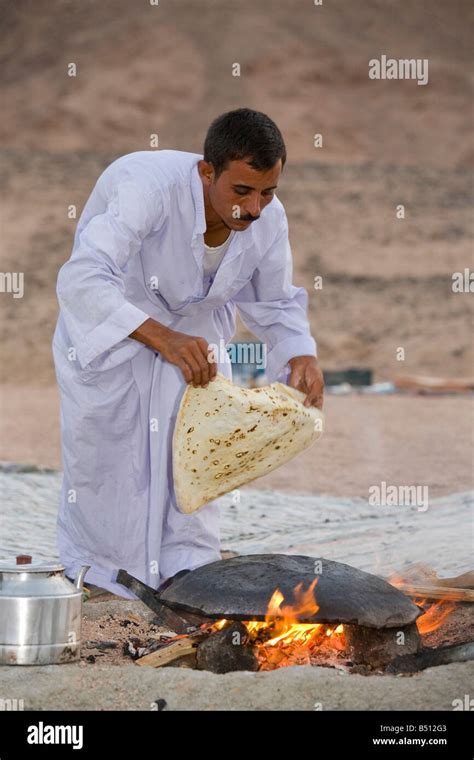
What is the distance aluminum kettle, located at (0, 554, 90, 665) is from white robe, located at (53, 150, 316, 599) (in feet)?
2.96

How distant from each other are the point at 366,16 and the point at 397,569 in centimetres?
3288

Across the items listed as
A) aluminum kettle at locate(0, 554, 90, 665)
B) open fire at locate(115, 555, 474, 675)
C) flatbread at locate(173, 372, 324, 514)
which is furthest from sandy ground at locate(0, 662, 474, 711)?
flatbread at locate(173, 372, 324, 514)

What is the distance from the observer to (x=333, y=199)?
1027 inches

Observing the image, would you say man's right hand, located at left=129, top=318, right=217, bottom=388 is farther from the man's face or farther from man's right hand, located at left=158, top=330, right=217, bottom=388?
the man's face

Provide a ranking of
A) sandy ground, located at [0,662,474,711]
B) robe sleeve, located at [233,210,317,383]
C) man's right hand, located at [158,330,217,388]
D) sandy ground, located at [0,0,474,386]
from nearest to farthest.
→ sandy ground, located at [0,662,474,711] → man's right hand, located at [158,330,217,388] → robe sleeve, located at [233,210,317,383] → sandy ground, located at [0,0,474,386]

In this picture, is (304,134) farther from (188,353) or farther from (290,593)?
(290,593)

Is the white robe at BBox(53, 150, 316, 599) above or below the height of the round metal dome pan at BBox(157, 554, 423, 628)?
above

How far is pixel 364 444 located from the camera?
11.1 meters

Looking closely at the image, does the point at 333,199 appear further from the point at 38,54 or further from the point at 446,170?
the point at 38,54

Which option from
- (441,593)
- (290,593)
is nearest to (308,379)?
(441,593)

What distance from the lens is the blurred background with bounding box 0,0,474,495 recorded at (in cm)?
1482

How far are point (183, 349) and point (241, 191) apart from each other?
0.62 m

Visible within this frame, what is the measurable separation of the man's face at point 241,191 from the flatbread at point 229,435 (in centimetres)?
55
